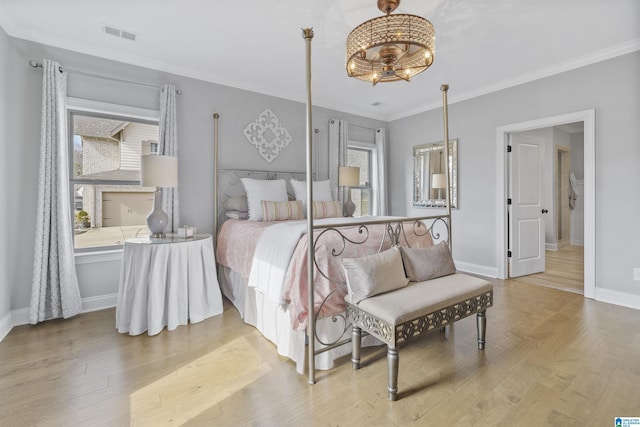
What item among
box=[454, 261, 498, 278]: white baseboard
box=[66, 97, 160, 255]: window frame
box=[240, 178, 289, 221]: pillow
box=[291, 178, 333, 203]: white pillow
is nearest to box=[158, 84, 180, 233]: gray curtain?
box=[66, 97, 160, 255]: window frame

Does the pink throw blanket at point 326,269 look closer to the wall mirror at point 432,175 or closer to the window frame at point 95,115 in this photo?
the window frame at point 95,115

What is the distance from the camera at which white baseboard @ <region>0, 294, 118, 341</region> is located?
2512 millimetres

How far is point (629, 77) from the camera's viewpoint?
3.10m

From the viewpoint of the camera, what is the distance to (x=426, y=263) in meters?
2.23

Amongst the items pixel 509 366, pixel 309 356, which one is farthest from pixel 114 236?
pixel 509 366

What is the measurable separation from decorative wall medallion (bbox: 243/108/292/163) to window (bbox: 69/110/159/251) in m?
1.18

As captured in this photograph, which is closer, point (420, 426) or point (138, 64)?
point (420, 426)

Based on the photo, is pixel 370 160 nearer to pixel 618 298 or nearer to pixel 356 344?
pixel 618 298

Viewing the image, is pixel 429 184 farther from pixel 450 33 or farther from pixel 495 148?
pixel 450 33

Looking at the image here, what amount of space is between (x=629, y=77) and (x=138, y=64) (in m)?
5.22

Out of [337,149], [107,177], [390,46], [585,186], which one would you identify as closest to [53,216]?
[107,177]

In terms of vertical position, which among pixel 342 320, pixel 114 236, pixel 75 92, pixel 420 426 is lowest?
pixel 420 426

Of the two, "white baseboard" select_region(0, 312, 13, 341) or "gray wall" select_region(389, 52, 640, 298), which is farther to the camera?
"gray wall" select_region(389, 52, 640, 298)

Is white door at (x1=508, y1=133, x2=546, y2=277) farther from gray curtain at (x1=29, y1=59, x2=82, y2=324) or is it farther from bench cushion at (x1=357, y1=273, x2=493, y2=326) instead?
gray curtain at (x1=29, y1=59, x2=82, y2=324)
